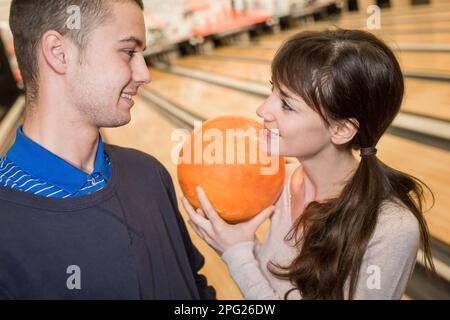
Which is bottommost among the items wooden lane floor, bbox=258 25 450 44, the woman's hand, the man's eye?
the woman's hand

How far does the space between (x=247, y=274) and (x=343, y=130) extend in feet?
1.29

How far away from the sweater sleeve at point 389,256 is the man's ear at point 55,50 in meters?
0.73

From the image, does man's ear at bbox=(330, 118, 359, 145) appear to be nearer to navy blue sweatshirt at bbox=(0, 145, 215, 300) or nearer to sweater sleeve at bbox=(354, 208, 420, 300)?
sweater sleeve at bbox=(354, 208, 420, 300)

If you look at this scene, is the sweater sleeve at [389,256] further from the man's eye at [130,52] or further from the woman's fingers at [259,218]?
the man's eye at [130,52]

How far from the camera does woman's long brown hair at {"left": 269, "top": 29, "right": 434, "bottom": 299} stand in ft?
3.00

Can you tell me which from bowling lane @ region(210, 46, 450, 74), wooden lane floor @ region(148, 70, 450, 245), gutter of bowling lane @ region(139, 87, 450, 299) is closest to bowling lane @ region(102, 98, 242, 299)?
wooden lane floor @ region(148, 70, 450, 245)

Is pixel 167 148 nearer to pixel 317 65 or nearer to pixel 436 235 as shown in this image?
pixel 436 235

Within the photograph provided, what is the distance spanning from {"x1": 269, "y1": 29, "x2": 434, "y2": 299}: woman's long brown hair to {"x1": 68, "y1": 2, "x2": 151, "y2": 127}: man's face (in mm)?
331

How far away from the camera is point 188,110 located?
446cm

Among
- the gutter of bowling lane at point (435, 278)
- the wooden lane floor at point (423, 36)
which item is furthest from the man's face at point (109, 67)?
the wooden lane floor at point (423, 36)

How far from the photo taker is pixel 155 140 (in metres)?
3.76

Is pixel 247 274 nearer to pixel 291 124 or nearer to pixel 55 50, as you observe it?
pixel 291 124

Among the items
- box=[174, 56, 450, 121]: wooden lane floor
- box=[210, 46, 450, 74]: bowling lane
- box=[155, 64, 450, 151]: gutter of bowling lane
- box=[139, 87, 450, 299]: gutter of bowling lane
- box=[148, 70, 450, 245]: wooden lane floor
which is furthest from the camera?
box=[210, 46, 450, 74]: bowling lane

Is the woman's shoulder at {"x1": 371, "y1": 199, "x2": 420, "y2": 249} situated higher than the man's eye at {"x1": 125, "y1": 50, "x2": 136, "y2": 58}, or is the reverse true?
the man's eye at {"x1": 125, "y1": 50, "x2": 136, "y2": 58}
